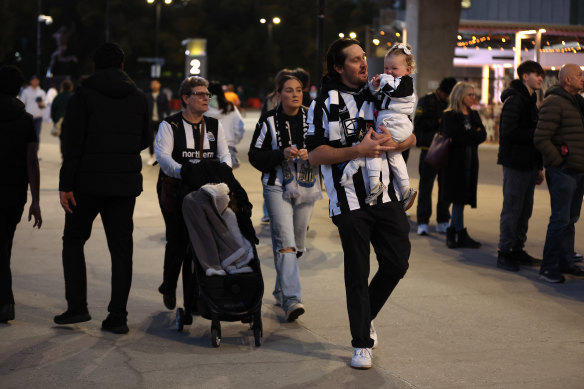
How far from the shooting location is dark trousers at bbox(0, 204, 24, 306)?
7105 millimetres

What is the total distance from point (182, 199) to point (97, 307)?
135cm

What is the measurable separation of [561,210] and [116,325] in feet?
14.4

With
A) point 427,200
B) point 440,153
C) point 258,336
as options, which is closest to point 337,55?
point 258,336

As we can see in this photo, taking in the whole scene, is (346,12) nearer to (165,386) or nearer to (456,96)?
(456,96)

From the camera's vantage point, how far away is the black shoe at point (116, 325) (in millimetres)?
6785

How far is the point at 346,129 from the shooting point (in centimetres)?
586

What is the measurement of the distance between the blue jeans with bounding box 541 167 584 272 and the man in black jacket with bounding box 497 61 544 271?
0.57 m

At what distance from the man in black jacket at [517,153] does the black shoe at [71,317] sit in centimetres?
451

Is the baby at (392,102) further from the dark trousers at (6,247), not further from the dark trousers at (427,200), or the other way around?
the dark trousers at (427,200)

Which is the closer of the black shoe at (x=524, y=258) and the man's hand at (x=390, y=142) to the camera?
the man's hand at (x=390, y=142)

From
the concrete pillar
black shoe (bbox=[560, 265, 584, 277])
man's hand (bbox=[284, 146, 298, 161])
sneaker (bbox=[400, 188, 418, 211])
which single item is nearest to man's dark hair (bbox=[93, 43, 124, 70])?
man's hand (bbox=[284, 146, 298, 161])

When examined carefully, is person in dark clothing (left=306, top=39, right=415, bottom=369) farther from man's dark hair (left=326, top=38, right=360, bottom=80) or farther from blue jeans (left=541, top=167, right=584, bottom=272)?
blue jeans (left=541, top=167, right=584, bottom=272)

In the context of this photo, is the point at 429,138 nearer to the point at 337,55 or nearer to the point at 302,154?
the point at 302,154

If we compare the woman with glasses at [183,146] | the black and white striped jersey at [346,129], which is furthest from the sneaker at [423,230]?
the black and white striped jersey at [346,129]
